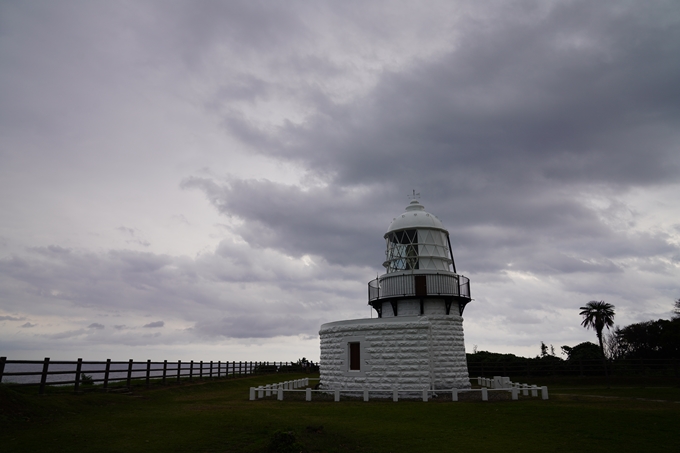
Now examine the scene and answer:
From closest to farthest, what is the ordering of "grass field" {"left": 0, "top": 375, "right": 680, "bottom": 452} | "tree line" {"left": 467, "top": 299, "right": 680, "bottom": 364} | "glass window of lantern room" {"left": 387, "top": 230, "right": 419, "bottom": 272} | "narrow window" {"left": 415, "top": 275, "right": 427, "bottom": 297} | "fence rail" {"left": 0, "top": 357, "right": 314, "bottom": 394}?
"grass field" {"left": 0, "top": 375, "right": 680, "bottom": 452} → "fence rail" {"left": 0, "top": 357, "right": 314, "bottom": 394} → "narrow window" {"left": 415, "top": 275, "right": 427, "bottom": 297} → "glass window of lantern room" {"left": 387, "top": 230, "right": 419, "bottom": 272} → "tree line" {"left": 467, "top": 299, "right": 680, "bottom": 364}

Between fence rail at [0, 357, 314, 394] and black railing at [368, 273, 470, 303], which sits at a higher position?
black railing at [368, 273, 470, 303]

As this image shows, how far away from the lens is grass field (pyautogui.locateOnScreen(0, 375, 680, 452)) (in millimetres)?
9508

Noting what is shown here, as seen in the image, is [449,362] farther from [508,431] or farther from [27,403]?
[27,403]

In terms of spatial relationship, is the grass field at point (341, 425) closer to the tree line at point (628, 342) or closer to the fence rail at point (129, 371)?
the fence rail at point (129, 371)

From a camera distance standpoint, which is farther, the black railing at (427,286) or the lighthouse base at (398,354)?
the black railing at (427,286)

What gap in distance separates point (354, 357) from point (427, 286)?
183 inches

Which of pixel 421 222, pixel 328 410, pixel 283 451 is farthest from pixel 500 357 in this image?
pixel 283 451

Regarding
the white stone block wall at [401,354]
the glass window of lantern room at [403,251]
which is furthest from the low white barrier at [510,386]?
the glass window of lantern room at [403,251]

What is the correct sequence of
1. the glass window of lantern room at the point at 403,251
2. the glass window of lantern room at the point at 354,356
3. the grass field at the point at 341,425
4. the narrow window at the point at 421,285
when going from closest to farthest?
the grass field at the point at 341,425
the glass window of lantern room at the point at 354,356
the narrow window at the point at 421,285
the glass window of lantern room at the point at 403,251

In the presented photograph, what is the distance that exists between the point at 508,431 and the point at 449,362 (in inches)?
356

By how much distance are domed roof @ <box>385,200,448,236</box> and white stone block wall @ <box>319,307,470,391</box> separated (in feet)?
15.0

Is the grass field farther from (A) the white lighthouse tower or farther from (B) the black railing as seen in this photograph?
(B) the black railing

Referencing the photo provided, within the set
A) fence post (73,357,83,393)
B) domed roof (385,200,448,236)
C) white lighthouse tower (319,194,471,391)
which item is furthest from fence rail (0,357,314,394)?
domed roof (385,200,448,236)

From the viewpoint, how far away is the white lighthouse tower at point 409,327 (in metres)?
19.2
